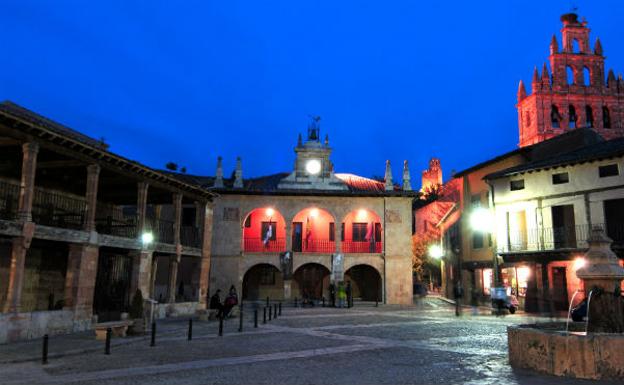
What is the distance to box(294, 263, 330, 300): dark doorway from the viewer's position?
36500 millimetres

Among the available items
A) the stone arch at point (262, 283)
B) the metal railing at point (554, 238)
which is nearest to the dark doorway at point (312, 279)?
the stone arch at point (262, 283)

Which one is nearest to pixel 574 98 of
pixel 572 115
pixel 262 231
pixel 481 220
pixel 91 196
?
pixel 572 115

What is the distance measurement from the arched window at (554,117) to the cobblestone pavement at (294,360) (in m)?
51.3

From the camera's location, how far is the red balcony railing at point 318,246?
34906 millimetres

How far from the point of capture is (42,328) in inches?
608

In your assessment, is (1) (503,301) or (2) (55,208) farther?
(1) (503,301)

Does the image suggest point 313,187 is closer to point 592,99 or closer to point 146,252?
point 146,252

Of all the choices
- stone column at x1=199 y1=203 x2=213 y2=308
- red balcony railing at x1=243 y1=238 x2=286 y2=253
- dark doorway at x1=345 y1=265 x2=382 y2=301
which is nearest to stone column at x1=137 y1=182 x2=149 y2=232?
stone column at x1=199 y1=203 x2=213 y2=308

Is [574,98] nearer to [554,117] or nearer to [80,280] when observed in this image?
[554,117]

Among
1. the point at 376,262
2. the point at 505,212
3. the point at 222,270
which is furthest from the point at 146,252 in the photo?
the point at 505,212

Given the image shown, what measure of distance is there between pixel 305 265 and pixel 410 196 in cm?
921

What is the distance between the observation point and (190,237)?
2719cm

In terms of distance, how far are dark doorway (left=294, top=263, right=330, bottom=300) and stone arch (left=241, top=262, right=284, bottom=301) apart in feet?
4.89

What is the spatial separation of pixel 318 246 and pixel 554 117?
41.5 m
